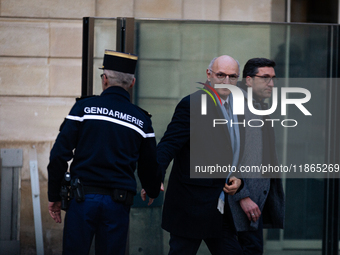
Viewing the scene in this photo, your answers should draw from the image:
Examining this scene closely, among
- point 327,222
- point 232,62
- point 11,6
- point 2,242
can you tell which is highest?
point 11,6

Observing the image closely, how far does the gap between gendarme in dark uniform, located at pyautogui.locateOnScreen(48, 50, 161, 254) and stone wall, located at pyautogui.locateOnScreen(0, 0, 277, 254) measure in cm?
264

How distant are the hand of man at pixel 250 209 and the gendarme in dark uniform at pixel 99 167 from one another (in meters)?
0.73

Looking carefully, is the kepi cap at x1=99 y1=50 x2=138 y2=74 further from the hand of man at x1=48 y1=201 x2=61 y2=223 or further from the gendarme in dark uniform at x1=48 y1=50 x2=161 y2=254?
the hand of man at x1=48 y1=201 x2=61 y2=223

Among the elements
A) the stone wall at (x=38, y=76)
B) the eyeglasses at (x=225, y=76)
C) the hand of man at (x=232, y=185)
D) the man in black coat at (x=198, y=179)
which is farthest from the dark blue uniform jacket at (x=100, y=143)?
the stone wall at (x=38, y=76)

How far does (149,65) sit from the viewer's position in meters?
4.52

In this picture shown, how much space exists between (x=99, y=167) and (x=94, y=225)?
34 cm

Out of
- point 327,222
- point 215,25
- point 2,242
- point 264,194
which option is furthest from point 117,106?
point 2,242

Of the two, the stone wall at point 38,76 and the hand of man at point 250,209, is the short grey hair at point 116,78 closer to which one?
the hand of man at point 250,209

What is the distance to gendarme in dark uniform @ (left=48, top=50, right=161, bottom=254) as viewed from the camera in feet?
9.75

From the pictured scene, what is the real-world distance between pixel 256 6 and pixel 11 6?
2.68 metres

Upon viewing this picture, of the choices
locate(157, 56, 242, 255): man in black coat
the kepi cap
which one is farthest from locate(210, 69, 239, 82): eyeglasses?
the kepi cap

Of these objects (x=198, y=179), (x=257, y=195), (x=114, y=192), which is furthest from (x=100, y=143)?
(x=257, y=195)

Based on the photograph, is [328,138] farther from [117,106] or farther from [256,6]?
[117,106]

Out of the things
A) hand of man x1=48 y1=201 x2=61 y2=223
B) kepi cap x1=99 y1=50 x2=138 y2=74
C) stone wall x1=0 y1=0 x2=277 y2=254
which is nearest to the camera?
hand of man x1=48 y1=201 x2=61 y2=223
